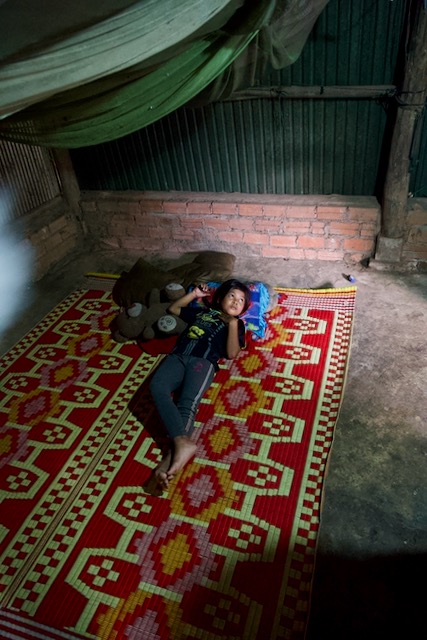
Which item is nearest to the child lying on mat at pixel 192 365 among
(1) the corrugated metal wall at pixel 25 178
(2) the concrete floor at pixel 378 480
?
(2) the concrete floor at pixel 378 480

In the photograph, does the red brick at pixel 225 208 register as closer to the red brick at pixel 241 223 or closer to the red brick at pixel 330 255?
the red brick at pixel 241 223

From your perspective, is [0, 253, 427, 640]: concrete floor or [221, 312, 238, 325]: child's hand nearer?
[0, 253, 427, 640]: concrete floor

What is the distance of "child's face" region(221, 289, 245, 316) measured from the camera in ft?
8.51

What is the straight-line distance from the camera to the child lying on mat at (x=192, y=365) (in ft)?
6.98

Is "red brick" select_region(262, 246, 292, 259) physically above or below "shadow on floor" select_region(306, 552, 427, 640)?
above

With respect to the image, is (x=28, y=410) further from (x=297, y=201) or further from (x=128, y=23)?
(x=297, y=201)

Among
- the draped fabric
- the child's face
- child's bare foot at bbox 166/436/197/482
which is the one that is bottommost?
child's bare foot at bbox 166/436/197/482

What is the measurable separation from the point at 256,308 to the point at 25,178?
2.37 metres

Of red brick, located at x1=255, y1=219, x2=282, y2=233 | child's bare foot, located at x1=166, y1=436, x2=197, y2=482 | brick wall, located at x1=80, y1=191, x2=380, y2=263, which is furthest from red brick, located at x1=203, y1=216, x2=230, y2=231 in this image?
child's bare foot, located at x1=166, y1=436, x2=197, y2=482

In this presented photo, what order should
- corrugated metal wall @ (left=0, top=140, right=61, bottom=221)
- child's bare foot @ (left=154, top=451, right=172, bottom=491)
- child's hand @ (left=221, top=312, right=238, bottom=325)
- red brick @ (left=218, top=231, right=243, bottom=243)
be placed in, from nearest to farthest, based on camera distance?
1. child's bare foot @ (left=154, top=451, right=172, bottom=491)
2. child's hand @ (left=221, top=312, right=238, bottom=325)
3. corrugated metal wall @ (left=0, top=140, right=61, bottom=221)
4. red brick @ (left=218, top=231, right=243, bottom=243)

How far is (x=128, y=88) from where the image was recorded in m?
2.05

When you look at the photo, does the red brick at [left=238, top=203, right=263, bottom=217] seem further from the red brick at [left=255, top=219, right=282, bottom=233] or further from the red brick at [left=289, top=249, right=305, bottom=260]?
the red brick at [left=289, top=249, right=305, bottom=260]

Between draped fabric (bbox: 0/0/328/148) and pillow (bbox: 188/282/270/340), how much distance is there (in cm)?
118

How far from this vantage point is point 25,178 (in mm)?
3842
